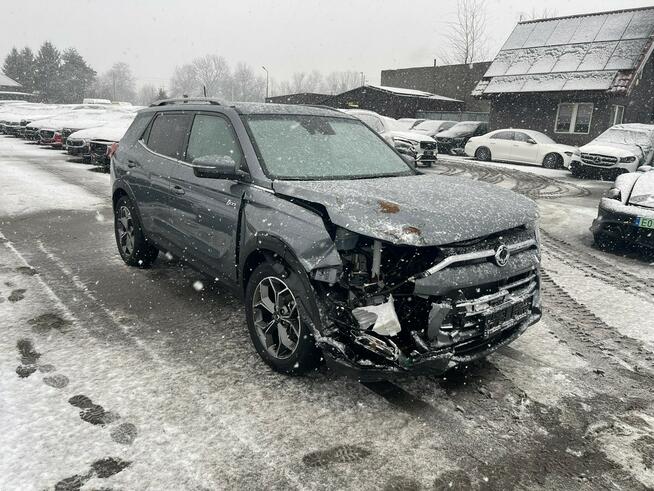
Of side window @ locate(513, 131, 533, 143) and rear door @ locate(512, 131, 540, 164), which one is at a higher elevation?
side window @ locate(513, 131, 533, 143)

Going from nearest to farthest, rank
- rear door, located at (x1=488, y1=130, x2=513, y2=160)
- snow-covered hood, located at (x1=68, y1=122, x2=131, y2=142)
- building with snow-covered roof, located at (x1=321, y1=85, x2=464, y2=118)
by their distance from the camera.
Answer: snow-covered hood, located at (x1=68, y1=122, x2=131, y2=142) → rear door, located at (x1=488, y1=130, x2=513, y2=160) → building with snow-covered roof, located at (x1=321, y1=85, x2=464, y2=118)

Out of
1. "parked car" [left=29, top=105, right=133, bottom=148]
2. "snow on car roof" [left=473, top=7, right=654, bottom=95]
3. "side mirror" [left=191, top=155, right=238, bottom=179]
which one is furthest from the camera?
"snow on car roof" [left=473, top=7, right=654, bottom=95]

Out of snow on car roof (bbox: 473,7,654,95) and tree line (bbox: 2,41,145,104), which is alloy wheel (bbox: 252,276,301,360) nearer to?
snow on car roof (bbox: 473,7,654,95)

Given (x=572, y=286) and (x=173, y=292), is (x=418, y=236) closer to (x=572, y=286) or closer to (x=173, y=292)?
(x=173, y=292)

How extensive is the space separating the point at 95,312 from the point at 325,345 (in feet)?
8.35

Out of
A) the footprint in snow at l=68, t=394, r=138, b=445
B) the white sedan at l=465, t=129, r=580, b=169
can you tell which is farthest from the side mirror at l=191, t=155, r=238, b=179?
the white sedan at l=465, t=129, r=580, b=169

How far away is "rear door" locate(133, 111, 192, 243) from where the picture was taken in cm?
462

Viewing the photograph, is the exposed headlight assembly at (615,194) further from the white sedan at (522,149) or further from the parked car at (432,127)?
the parked car at (432,127)

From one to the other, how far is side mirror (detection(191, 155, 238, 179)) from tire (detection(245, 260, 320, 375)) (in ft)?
2.38

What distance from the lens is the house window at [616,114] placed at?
73.7 feet

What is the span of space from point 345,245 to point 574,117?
24053mm

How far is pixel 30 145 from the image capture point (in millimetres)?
21828

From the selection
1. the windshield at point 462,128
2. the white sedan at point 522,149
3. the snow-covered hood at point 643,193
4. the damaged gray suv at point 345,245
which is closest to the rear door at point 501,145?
the white sedan at point 522,149

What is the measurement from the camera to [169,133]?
191 inches
